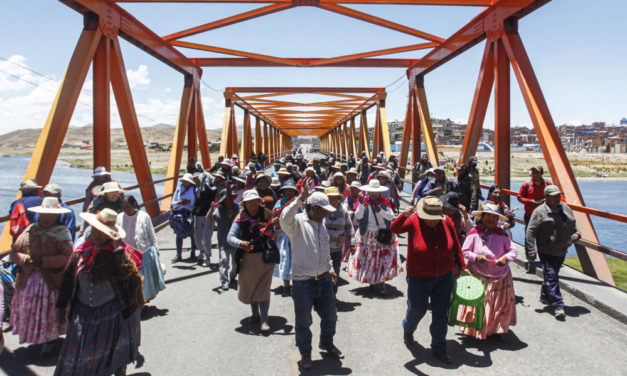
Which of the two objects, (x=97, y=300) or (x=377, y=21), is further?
(x=377, y=21)

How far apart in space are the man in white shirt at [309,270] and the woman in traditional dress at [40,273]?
1.93 metres

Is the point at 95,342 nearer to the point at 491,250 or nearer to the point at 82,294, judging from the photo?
the point at 82,294

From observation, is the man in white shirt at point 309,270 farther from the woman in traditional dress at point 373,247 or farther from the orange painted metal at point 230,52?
the orange painted metal at point 230,52

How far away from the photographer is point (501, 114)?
8.98 metres

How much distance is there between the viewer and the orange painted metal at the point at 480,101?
9.54 meters

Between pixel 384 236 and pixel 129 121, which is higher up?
pixel 129 121

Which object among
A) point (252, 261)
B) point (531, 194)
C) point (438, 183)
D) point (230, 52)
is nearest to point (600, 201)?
point (230, 52)

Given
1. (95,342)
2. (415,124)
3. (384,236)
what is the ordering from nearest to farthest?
(95,342) → (384,236) → (415,124)

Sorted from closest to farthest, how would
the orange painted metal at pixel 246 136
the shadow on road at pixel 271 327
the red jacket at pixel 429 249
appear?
1. the red jacket at pixel 429 249
2. the shadow on road at pixel 271 327
3. the orange painted metal at pixel 246 136

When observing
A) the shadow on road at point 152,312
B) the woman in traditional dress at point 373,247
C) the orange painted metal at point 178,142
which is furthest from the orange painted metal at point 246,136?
the shadow on road at point 152,312

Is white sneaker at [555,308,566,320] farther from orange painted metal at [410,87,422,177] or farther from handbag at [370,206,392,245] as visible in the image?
orange painted metal at [410,87,422,177]

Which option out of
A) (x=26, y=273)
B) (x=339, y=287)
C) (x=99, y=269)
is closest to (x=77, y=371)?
(x=99, y=269)

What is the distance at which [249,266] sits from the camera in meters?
4.69

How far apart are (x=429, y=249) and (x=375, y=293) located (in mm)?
2112
